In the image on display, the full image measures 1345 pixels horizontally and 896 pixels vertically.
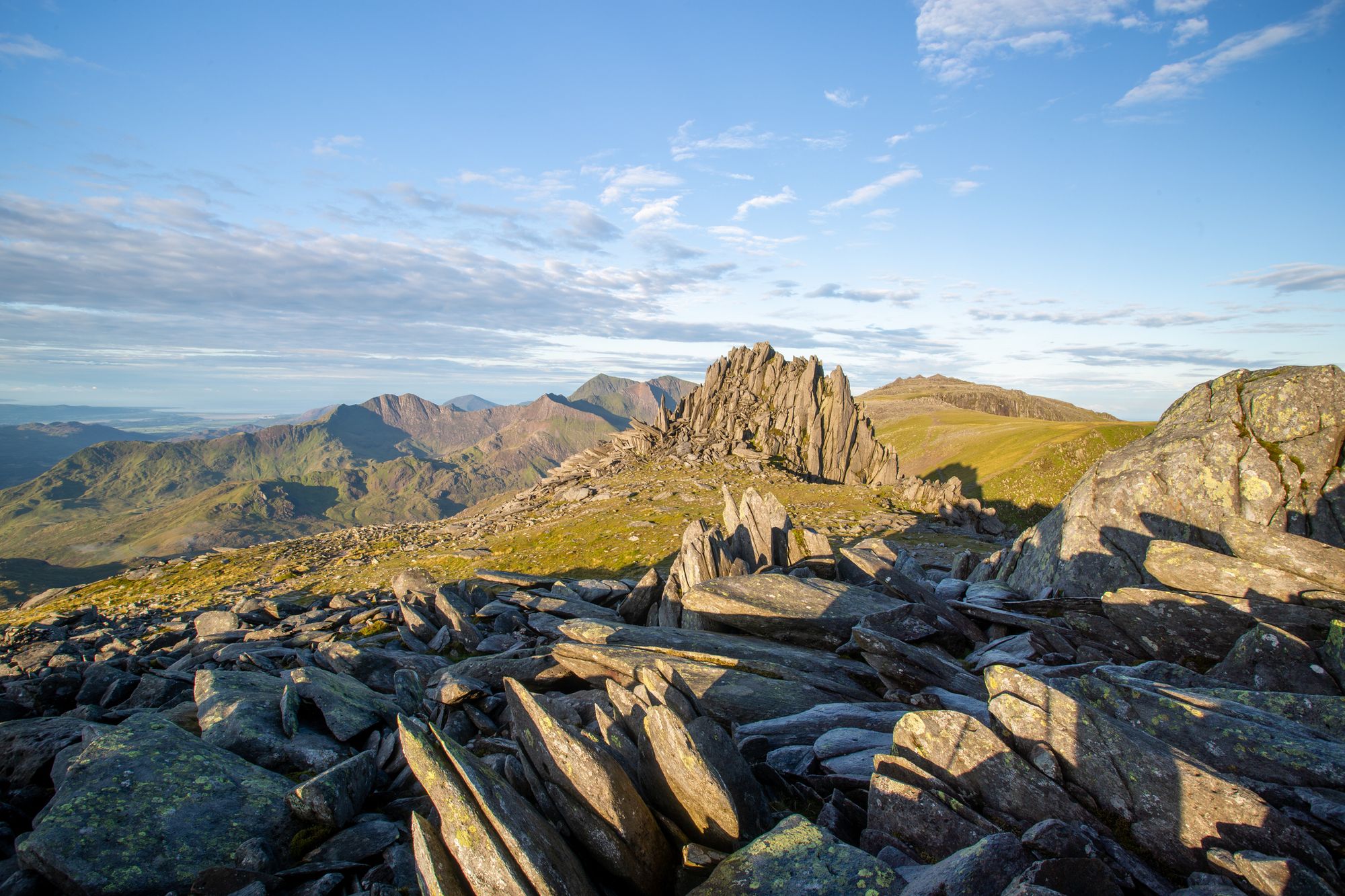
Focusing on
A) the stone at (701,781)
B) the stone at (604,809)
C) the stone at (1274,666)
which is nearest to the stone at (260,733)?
the stone at (604,809)

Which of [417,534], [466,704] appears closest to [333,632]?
[466,704]

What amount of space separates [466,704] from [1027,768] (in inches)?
517

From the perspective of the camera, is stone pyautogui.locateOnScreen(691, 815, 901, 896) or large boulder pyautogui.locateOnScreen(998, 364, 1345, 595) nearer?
stone pyautogui.locateOnScreen(691, 815, 901, 896)

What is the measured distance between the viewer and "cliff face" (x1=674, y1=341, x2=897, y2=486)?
10700cm

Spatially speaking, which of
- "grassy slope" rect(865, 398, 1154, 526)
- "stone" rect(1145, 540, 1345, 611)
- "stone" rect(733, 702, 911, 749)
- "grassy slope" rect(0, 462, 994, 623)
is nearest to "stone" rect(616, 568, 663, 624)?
"stone" rect(733, 702, 911, 749)

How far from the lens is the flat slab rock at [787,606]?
18.7 meters

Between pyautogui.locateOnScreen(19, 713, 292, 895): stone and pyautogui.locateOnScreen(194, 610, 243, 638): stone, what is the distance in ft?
67.6

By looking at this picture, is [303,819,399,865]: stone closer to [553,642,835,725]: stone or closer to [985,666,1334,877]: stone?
[553,642,835,725]: stone

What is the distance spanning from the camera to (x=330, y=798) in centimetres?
1048

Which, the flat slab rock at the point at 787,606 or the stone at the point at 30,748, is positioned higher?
the stone at the point at 30,748

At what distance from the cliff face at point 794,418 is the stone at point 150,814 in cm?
9267

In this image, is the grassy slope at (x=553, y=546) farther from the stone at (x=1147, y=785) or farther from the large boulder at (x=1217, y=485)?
the stone at (x=1147, y=785)

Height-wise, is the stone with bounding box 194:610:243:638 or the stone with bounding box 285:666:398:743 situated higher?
the stone with bounding box 285:666:398:743

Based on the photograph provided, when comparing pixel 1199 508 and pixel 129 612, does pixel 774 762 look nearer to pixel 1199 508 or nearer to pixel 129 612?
pixel 1199 508
